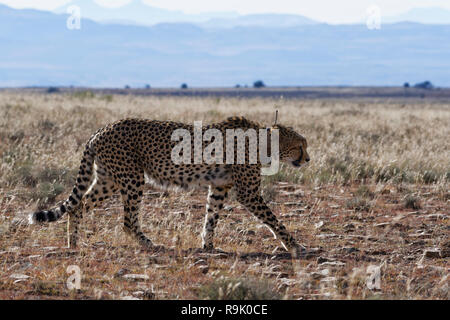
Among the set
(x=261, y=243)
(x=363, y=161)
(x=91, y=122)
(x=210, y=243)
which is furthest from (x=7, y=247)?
(x=91, y=122)

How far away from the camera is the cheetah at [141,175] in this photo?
6234 mm

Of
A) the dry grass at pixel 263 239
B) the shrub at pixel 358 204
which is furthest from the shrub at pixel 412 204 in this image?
the shrub at pixel 358 204

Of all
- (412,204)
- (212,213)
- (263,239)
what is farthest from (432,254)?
(412,204)

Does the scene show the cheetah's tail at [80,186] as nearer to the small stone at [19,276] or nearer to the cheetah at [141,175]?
→ the cheetah at [141,175]

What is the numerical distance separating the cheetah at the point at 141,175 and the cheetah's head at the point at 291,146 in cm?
50

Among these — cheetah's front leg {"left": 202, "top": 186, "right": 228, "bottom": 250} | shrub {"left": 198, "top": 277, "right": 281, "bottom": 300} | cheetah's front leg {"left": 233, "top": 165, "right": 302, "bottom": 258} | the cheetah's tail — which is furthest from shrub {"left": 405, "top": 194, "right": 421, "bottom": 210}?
shrub {"left": 198, "top": 277, "right": 281, "bottom": 300}

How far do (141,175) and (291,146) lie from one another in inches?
63.3

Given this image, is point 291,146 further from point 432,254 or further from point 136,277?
point 136,277

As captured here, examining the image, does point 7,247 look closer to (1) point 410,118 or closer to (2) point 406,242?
(2) point 406,242

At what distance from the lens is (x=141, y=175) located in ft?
20.7

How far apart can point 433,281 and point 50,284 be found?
9.58 feet

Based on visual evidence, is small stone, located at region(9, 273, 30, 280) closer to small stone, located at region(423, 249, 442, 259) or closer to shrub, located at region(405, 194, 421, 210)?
small stone, located at region(423, 249, 442, 259)
